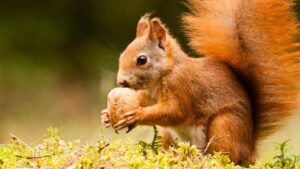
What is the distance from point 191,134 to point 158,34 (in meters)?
0.45

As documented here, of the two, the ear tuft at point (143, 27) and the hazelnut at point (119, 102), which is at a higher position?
the ear tuft at point (143, 27)

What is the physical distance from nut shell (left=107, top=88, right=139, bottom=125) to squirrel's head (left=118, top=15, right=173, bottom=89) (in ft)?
0.26

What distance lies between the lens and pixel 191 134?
3420 mm

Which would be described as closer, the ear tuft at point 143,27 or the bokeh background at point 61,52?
the ear tuft at point 143,27

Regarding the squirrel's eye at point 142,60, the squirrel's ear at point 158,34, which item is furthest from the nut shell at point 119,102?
the squirrel's ear at point 158,34

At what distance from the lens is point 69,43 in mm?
6586

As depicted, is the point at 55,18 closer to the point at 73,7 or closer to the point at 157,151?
the point at 73,7

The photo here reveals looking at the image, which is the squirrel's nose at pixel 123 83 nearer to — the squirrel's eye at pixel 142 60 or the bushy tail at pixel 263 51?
the squirrel's eye at pixel 142 60

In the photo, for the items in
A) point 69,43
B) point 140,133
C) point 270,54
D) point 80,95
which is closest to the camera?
point 270,54

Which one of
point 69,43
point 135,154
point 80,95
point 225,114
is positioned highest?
point 69,43

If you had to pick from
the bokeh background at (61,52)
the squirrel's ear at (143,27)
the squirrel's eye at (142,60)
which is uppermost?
the bokeh background at (61,52)

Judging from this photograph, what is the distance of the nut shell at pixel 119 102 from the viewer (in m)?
3.25

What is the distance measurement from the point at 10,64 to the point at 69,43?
1.79ft

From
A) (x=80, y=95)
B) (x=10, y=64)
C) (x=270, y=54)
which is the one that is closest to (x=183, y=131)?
(x=270, y=54)
